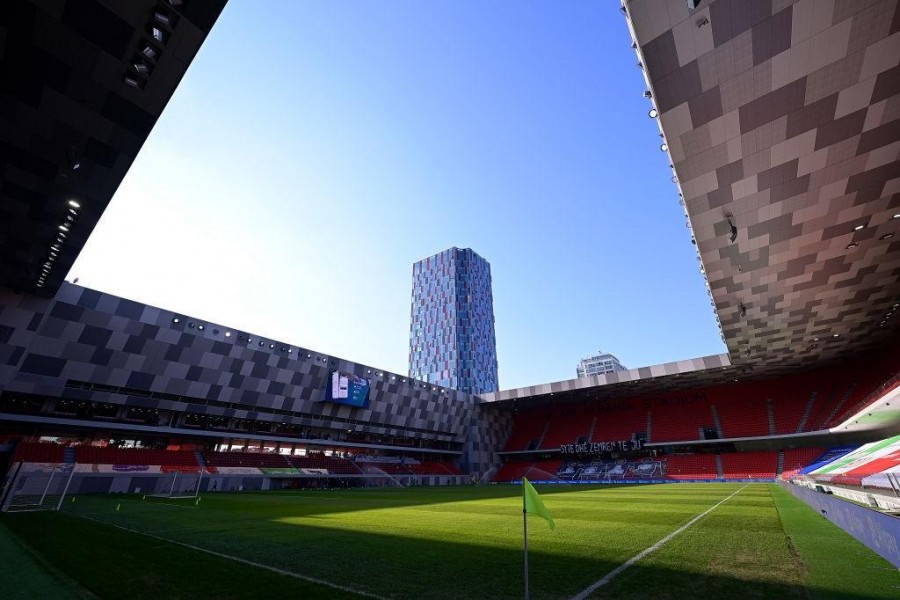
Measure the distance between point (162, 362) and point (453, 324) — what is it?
79.1 m

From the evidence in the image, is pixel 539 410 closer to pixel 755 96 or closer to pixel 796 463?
pixel 796 463

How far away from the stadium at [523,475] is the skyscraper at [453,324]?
234 feet

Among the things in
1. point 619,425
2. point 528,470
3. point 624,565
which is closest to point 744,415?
point 619,425

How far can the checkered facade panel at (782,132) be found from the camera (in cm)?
805

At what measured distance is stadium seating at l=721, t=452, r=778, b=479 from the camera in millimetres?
35072

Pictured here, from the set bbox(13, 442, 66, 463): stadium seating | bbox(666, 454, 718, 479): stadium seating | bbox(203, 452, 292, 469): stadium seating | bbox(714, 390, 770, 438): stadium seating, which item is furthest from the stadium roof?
bbox(714, 390, 770, 438): stadium seating

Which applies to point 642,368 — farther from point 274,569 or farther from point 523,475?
point 274,569

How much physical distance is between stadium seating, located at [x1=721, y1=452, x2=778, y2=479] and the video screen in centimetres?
3454

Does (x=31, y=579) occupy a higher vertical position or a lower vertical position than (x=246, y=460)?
lower

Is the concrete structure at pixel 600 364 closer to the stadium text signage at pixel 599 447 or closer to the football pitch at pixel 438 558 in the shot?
the stadium text signage at pixel 599 447

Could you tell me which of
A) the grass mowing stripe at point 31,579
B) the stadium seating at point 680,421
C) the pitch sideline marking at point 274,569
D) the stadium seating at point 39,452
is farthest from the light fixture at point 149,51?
the stadium seating at point 680,421

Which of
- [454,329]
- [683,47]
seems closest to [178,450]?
[683,47]

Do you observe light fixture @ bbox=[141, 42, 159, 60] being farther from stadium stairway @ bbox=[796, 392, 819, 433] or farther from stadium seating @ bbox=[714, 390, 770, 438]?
stadium seating @ bbox=[714, 390, 770, 438]

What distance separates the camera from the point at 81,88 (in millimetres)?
8141
